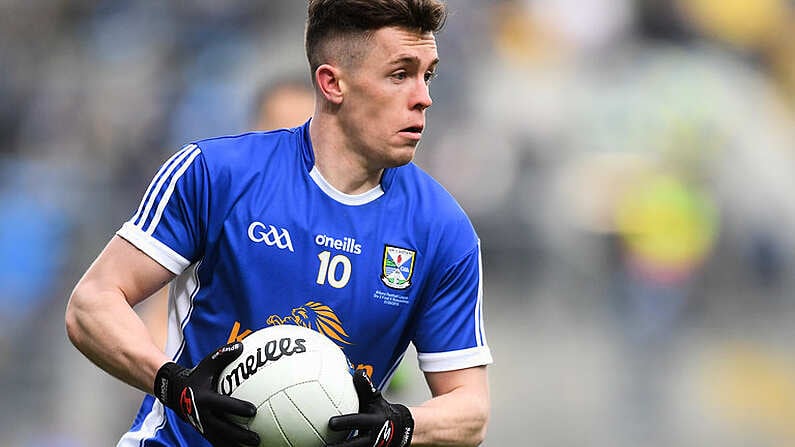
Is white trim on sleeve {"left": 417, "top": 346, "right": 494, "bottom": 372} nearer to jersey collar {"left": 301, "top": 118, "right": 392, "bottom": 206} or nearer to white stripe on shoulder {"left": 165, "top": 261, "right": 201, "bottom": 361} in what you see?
jersey collar {"left": 301, "top": 118, "right": 392, "bottom": 206}

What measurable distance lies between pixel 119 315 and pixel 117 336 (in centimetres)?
6

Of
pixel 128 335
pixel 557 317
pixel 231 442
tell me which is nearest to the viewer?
pixel 231 442

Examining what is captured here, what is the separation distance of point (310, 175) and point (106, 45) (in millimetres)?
9722

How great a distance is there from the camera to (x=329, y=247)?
387cm

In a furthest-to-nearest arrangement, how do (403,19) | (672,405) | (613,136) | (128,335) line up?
(613,136) → (672,405) → (403,19) → (128,335)

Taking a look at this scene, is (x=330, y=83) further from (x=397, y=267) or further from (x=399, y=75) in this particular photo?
(x=397, y=267)

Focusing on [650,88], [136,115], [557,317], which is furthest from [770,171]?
[136,115]

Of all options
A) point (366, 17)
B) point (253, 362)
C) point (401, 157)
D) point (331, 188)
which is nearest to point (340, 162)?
point (331, 188)

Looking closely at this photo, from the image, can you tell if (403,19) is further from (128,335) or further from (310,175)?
(128,335)

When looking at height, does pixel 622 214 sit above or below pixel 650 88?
below

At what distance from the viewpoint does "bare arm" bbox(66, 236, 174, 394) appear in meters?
3.58

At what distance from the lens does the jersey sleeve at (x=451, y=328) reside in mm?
4035

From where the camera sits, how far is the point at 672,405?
1039 centimetres

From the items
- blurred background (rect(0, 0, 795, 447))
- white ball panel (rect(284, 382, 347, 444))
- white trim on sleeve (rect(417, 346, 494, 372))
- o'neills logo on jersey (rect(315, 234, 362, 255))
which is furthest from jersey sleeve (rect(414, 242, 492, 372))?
blurred background (rect(0, 0, 795, 447))
